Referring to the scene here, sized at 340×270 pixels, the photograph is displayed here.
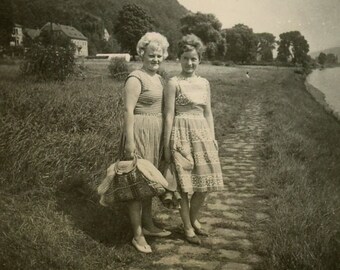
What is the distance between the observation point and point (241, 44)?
66625mm

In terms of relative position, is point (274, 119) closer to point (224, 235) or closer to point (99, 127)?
point (99, 127)

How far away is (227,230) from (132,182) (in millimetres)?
1300

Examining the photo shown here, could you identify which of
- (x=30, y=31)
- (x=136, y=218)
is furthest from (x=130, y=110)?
(x=30, y=31)

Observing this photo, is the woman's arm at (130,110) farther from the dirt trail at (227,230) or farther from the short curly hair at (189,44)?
the dirt trail at (227,230)

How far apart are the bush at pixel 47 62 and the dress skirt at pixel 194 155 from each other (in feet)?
33.8

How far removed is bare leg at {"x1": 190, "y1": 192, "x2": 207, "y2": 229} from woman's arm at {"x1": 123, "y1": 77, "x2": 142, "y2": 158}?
902mm

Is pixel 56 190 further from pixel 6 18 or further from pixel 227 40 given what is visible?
pixel 227 40

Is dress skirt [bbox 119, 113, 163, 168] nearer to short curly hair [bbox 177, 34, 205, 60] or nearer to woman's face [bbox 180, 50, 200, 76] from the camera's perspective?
woman's face [bbox 180, 50, 200, 76]

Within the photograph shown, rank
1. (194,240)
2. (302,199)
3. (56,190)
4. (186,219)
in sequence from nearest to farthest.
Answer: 1. (194,240)
2. (186,219)
3. (56,190)
4. (302,199)

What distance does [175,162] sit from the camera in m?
3.44

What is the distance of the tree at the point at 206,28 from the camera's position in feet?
213

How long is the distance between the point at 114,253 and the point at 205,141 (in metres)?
1.35

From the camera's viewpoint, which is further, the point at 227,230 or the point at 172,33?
the point at 172,33

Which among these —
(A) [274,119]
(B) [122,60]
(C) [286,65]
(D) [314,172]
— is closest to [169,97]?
(D) [314,172]
